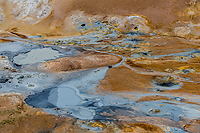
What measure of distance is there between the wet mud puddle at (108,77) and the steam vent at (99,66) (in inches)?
2.1

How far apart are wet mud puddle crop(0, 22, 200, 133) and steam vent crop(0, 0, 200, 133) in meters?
0.05

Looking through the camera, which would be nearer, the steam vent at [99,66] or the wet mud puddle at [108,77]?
the steam vent at [99,66]

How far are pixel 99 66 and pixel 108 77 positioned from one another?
195cm

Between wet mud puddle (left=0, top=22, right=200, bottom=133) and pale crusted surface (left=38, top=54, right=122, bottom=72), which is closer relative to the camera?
wet mud puddle (left=0, top=22, right=200, bottom=133)

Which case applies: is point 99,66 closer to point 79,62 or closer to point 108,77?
point 79,62

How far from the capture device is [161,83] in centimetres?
1168

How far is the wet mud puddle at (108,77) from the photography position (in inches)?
340

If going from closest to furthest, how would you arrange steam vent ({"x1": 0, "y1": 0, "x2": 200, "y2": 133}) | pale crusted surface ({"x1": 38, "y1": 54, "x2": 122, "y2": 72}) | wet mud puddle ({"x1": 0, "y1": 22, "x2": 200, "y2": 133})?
steam vent ({"x1": 0, "y1": 0, "x2": 200, "y2": 133}) < wet mud puddle ({"x1": 0, "y1": 22, "x2": 200, "y2": 133}) < pale crusted surface ({"x1": 38, "y1": 54, "x2": 122, "y2": 72})

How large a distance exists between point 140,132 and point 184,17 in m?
19.6

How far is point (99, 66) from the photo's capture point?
14008mm

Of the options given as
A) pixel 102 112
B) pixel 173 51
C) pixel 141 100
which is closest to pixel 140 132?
pixel 102 112

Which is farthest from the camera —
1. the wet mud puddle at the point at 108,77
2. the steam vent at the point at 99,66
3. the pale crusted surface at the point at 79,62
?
the pale crusted surface at the point at 79,62

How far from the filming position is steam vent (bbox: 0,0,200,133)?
801 cm

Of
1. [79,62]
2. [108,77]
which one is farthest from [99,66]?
[108,77]
